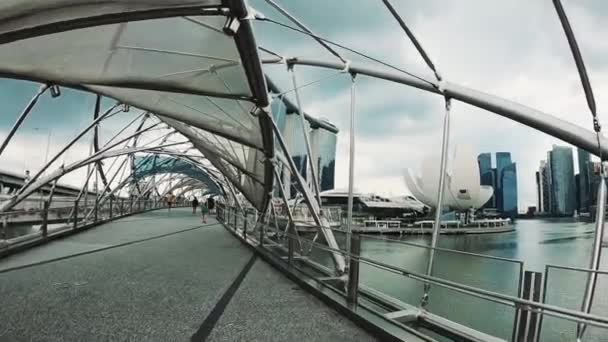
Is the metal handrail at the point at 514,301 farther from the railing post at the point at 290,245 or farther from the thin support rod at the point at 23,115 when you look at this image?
the thin support rod at the point at 23,115

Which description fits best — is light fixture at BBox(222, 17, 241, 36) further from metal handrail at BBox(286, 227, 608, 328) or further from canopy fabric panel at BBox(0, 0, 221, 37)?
metal handrail at BBox(286, 227, 608, 328)

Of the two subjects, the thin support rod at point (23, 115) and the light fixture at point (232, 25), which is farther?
the thin support rod at point (23, 115)

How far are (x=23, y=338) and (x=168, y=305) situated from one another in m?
1.66

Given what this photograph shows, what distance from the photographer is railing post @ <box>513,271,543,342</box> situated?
305cm

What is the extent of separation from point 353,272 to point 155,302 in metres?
2.74

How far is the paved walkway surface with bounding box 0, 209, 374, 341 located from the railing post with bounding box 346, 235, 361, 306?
331mm

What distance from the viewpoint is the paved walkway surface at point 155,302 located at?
163 inches

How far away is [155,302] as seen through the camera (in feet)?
17.5

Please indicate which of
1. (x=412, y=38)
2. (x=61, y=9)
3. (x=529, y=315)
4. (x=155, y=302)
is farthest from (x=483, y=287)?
(x=61, y=9)

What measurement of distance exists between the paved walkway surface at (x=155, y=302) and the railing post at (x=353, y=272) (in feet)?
1.09

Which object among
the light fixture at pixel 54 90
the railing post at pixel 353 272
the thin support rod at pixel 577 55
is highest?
the light fixture at pixel 54 90

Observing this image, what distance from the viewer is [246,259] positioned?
948 cm

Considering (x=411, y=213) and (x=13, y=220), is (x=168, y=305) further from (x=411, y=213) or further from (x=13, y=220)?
(x=411, y=213)

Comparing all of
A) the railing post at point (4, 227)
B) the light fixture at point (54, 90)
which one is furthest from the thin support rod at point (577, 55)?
the railing post at point (4, 227)
